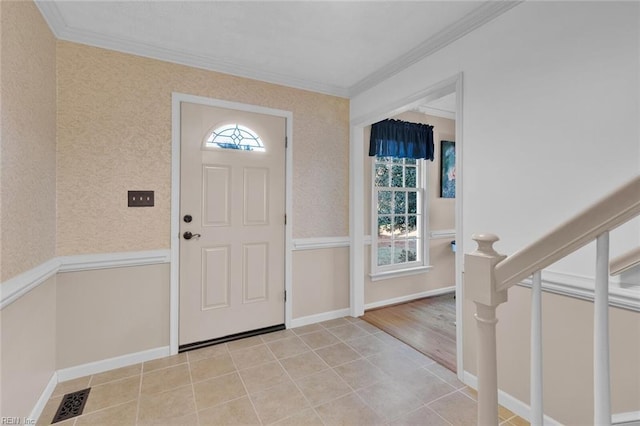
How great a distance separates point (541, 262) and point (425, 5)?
1.84m

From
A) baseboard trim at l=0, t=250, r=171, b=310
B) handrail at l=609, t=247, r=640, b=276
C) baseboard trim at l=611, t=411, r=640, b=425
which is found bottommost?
baseboard trim at l=611, t=411, r=640, b=425

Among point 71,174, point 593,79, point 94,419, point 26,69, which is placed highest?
point 26,69

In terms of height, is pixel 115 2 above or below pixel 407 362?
above

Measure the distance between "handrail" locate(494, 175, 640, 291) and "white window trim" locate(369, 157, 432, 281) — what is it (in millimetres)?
2805

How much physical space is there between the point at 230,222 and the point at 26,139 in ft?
4.64

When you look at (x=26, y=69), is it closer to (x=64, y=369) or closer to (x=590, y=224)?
(x=64, y=369)

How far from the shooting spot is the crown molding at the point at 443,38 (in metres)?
1.83

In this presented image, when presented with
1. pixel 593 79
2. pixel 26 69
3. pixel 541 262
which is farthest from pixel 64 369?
pixel 593 79

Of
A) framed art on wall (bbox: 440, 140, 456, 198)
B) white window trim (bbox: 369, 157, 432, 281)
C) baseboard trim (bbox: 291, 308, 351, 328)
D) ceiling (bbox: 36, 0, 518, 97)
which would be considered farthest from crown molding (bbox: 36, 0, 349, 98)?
baseboard trim (bbox: 291, 308, 351, 328)

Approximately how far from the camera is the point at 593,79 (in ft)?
4.79

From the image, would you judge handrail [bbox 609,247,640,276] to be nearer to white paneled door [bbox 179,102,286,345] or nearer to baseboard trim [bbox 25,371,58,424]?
white paneled door [bbox 179,102,286,345]

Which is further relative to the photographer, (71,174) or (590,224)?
(71,174)

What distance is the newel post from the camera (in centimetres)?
80

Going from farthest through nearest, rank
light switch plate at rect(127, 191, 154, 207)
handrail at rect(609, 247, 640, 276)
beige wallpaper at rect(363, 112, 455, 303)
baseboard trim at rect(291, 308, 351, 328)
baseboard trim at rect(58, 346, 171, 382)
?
beige wallpaper at rect(363, 112, 455, 303)
baseboard trim at rect(291, 308, 351, 328)
light switch plate at rect(127, 191, 154, 207)
baseboard trim at rect(58, 346, 171, 382)
handrail at rect(609, 247, 640, 276)
